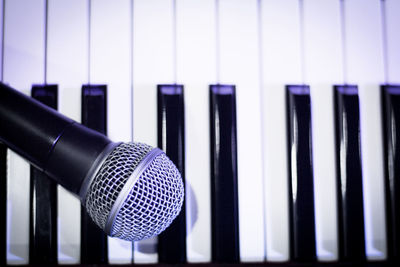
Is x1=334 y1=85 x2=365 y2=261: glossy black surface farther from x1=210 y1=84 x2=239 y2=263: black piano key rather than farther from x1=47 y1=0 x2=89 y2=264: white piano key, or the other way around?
x1=47 y1=0 x2=89 y2=264: white piano key

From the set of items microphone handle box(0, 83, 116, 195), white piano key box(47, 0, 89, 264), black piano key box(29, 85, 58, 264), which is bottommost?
black piano key box(29, 85, 58, 264)

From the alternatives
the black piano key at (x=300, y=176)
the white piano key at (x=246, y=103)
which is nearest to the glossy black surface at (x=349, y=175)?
the black piano key at (x=300, y=176)

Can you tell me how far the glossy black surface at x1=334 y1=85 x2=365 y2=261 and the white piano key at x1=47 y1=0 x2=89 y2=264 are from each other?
95 centimetres

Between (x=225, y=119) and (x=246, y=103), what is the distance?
10cm

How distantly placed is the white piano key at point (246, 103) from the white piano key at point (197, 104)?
0.05m

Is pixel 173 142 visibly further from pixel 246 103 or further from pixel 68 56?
pixel 68 56

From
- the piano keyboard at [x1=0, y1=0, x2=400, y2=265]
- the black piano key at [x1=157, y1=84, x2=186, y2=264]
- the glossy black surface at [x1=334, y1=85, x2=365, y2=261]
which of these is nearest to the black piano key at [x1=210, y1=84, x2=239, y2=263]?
the piano keyboard at [x1=0, y1=0, x2=400, y2=265]

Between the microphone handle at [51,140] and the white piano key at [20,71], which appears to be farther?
the white piano key at [20,71]

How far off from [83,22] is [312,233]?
45.0 inches

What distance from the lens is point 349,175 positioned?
3.36ft

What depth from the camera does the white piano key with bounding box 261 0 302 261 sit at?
3.36ft

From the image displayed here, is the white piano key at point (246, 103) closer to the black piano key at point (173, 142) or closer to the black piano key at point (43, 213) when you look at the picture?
the black piano key at point (173, 142)

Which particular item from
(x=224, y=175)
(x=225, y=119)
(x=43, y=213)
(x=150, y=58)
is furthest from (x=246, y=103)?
(x=43, y=213)

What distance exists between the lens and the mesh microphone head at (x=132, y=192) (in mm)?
647
